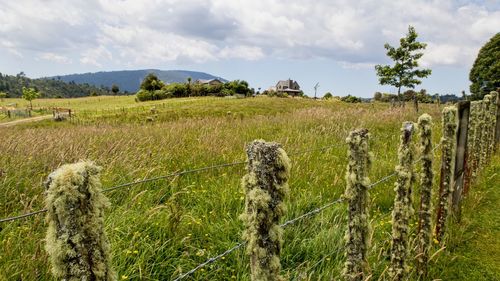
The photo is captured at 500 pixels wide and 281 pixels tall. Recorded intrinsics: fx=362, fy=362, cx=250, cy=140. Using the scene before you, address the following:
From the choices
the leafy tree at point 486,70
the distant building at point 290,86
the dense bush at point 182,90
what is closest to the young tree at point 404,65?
the leafy tree at point 486,70

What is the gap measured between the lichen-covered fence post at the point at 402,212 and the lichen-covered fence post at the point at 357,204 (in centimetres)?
87

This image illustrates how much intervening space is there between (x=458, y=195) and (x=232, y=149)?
182 inches

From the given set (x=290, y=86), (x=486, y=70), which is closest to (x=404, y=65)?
(x=486, y=70)

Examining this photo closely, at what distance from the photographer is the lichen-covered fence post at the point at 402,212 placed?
3477mm

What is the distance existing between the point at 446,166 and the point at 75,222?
4.90 meters

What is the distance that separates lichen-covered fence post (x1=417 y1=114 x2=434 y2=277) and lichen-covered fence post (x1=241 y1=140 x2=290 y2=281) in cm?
294

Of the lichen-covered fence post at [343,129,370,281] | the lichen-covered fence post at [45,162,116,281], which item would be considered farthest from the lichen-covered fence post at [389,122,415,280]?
the lichen-covered fence post at [45,162,116,281]

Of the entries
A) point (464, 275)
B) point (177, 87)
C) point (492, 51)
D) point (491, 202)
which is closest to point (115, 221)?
point (464, 275)

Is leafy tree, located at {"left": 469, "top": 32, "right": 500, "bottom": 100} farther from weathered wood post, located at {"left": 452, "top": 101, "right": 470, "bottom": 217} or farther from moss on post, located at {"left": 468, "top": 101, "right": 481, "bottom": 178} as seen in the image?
weathered wood post, located at {"left": 452, "top": 101, "right": 470, "bottom": 217}

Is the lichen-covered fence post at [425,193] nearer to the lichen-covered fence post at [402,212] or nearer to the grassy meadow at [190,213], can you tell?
the grassy meadow at [190,213]

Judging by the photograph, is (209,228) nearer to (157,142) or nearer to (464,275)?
(464,275)

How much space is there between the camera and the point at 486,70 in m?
52.6

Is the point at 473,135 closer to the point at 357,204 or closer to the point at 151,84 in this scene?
the point at 357,204

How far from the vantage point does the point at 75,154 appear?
6.88m
